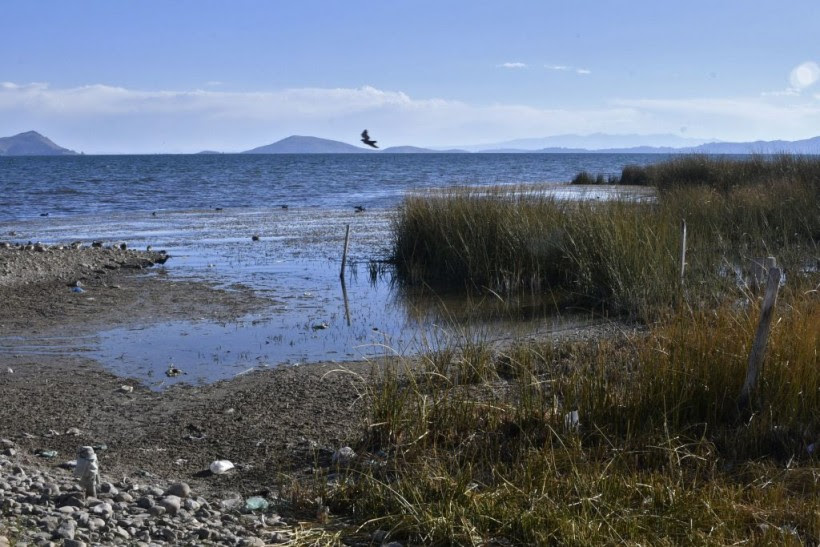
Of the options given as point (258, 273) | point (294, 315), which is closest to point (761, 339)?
point (294, 315)

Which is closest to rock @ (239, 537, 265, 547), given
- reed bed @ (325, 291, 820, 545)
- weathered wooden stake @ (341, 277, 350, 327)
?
reed bed @ (325, 291, 820, 545)

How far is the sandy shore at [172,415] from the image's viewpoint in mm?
5875

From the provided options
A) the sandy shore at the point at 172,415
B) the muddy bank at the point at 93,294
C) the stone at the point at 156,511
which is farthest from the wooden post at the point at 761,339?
the muddy bank at the point at 93,294

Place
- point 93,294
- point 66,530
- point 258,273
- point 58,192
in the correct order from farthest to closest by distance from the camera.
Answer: point 58,192, point 258,273, point 93,294, point 66,530

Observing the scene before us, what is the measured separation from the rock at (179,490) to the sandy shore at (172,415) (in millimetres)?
209

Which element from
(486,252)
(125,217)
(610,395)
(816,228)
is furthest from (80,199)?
(610,395)

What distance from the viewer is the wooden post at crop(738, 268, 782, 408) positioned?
552 centimetres

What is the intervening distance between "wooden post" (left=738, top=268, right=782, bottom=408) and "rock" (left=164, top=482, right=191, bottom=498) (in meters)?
3.64

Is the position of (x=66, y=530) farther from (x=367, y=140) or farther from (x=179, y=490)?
(x=367, y=140)

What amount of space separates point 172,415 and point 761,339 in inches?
179

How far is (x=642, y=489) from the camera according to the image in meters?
4.84

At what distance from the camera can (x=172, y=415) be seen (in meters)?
7.07

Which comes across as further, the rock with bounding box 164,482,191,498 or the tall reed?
the tall reed

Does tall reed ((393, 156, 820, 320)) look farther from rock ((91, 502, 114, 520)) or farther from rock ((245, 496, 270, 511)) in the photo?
rock ((91, 502, 114, 520))
